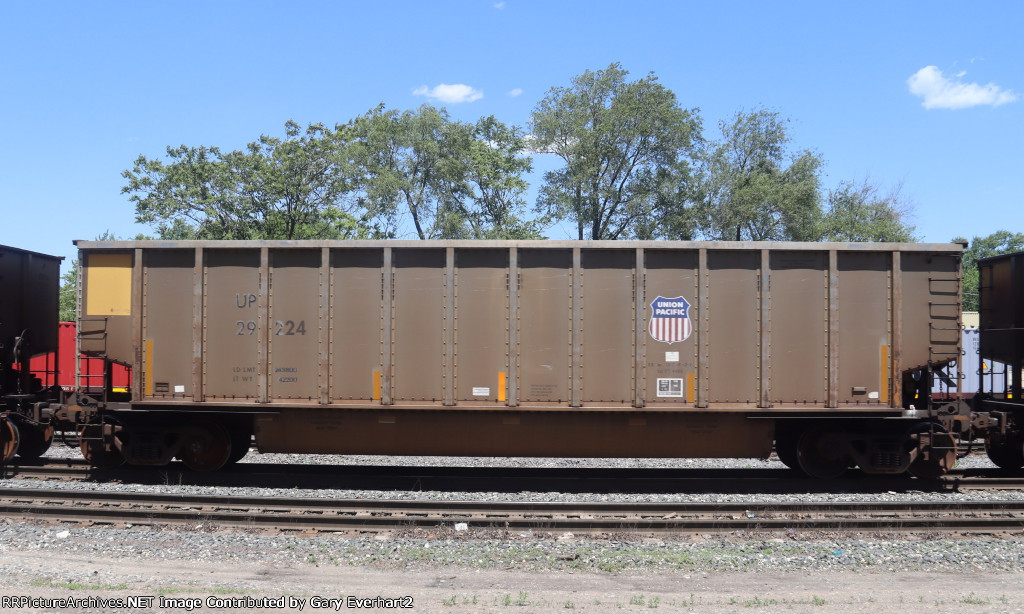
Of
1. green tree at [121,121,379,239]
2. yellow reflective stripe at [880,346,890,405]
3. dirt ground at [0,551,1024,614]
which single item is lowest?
dirt ground at [0,551,1024,614]

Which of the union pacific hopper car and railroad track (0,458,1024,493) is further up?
the union pacific hopper car

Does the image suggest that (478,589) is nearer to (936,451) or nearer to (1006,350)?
(936,451)

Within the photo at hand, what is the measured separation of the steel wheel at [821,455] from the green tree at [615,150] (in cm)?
3027

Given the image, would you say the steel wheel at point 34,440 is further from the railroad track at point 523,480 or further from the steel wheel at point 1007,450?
the steel wheel at point 1007,450

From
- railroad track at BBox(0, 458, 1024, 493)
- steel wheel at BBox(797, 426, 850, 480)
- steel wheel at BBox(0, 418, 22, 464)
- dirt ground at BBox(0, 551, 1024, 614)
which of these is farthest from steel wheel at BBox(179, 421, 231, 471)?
steel wheel at BBox(797, 426, 850, 480)

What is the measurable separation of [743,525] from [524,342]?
12.6ft

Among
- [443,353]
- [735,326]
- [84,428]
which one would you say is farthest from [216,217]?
[735,326]

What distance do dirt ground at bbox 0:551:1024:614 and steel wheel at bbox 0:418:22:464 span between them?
15.8 ft

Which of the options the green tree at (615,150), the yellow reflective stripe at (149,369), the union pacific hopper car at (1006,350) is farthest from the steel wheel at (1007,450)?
the green tree at (615,150)

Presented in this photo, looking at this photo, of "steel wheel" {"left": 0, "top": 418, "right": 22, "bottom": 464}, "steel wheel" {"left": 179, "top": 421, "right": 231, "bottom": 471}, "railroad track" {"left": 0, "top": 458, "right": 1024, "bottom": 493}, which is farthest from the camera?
"steel wheel" {"left": 0, "top": 418, "right": 22, "bottom": 464}

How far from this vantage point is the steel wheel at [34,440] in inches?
475

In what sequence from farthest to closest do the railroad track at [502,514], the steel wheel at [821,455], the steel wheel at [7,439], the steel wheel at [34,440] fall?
the steel wheel at [34,440]
the steel wheel at [7,439]
the steel wheel at [821,455]
the railroad track at [502,514]

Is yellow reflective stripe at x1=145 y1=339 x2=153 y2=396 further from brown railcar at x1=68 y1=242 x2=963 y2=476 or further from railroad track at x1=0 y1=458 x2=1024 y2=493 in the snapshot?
railroad track at x1=0 y1=458 x2=1024 y2=493

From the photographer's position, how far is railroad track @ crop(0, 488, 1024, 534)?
8.52m
